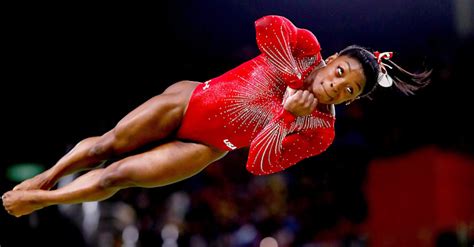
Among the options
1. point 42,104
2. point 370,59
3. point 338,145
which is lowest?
point 338,145

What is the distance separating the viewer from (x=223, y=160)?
6.10 m

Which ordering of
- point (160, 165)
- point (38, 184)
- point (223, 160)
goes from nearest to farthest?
point (160, 165) → point (38, 184) → point (223, 160)

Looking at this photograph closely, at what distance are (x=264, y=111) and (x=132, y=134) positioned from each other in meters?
0.59

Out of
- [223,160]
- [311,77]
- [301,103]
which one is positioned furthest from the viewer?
[223,160]

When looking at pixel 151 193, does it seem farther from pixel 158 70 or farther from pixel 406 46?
pixel 406 46

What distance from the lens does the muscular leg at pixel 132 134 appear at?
2719mm

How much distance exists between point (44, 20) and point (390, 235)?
3444mm

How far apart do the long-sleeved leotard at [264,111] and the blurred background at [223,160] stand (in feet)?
5.49

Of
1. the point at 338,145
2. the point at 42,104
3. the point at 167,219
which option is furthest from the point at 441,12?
the point at 42,104

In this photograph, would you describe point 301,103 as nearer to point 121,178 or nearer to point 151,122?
point 151,122

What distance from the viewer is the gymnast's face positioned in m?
2.49

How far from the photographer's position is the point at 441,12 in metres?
4.03

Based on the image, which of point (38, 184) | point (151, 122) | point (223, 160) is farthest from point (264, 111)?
point (223, 160)

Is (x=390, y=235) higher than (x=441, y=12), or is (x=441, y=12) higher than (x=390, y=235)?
(x=441, y=12)
